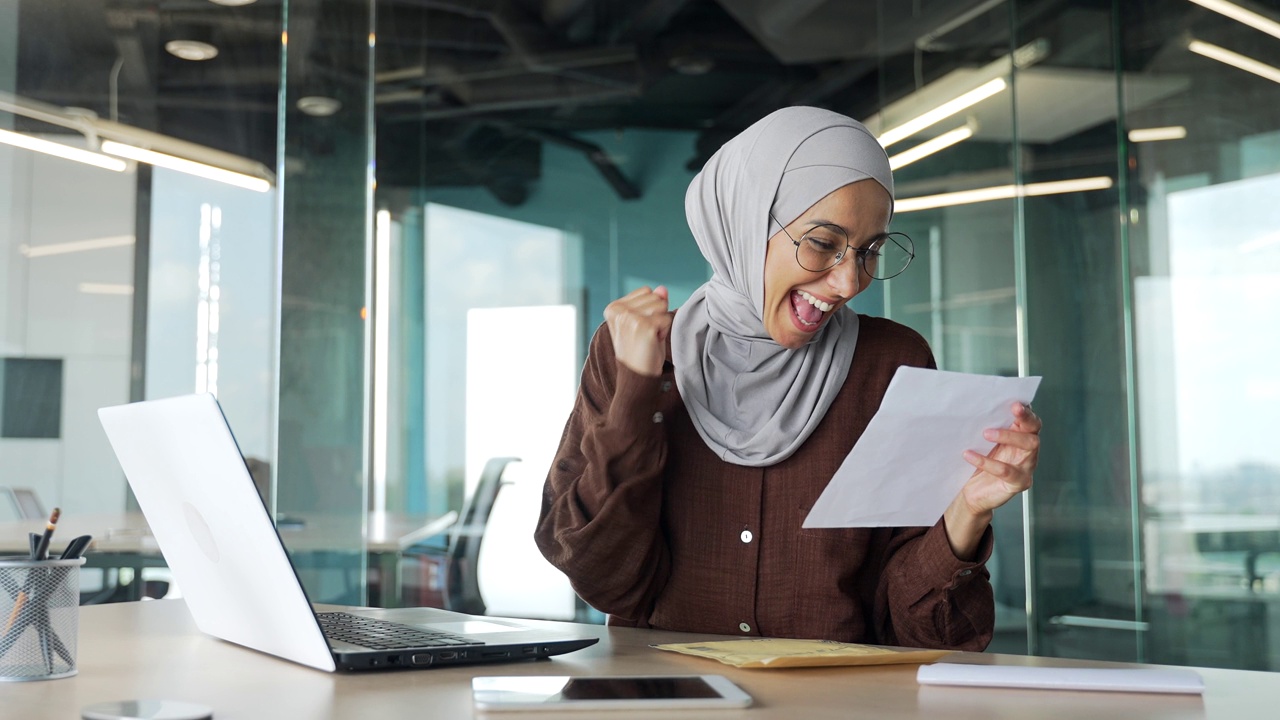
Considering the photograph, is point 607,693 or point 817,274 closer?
point 607,693

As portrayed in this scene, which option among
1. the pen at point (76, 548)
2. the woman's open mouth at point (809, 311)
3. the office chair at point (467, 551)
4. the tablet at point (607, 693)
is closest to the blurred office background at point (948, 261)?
the office chair at point (467, 551)

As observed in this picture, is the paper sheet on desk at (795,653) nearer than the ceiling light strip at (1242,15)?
Yes

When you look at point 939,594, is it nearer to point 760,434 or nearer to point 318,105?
point 760,434

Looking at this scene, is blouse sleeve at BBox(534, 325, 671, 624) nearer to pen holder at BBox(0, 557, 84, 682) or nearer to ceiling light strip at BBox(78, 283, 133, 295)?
pen holder at BBox(0, 557, 84, 682)

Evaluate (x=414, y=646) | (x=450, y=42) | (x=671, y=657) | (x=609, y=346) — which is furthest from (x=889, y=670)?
(x=450, y=42)

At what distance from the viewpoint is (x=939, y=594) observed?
4.27 feet

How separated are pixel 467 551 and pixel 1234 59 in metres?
3.82

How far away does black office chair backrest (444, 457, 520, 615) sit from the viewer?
17.4 ft

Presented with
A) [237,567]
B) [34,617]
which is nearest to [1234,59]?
[237,567]

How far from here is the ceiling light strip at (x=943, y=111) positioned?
13.5 feet

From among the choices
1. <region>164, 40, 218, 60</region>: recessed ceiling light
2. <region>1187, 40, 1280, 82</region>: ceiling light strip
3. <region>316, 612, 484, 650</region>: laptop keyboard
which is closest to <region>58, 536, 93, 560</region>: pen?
<region>316, 612, 484, 650</region>: laptop keyboard

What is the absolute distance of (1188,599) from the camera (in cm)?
343

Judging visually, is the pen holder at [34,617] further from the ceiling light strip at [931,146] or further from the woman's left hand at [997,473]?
the ceiling light strip at [931,146]

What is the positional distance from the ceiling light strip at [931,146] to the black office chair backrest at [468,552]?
2.28 metres
